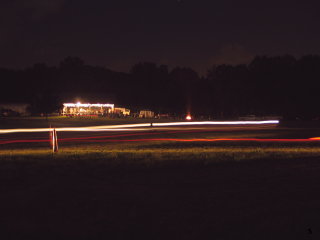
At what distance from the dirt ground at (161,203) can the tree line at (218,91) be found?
58.8m

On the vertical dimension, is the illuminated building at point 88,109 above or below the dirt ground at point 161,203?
above

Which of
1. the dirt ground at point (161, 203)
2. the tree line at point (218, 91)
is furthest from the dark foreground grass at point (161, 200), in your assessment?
the tree line at point (218, 91)

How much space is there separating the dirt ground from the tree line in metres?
58.8

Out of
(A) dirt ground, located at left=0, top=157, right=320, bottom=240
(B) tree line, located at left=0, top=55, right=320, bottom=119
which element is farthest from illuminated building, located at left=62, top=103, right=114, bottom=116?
(A) dirt ground, located at left=0, top=157, right=320, bottom=240

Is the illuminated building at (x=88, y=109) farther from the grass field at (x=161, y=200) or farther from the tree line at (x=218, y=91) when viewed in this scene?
the grass field at (x=161, y=200)

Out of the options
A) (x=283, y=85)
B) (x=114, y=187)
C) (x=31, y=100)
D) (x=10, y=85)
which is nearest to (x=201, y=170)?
(x=114, y=187)

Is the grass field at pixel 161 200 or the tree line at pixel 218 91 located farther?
the tree line at pixel 218 91

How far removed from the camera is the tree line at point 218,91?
246ft

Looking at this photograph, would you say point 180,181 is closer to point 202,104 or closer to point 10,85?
point 202,104

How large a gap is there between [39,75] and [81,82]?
14134 mm

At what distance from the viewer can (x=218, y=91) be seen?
87188 mm

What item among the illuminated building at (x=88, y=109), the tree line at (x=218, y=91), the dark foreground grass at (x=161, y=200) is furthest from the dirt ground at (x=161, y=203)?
the illuminated building at (x=88, y=109)

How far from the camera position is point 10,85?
9400 cm

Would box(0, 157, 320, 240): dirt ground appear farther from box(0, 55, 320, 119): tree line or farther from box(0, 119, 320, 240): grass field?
box(0, 55, 320, 119): tree line
